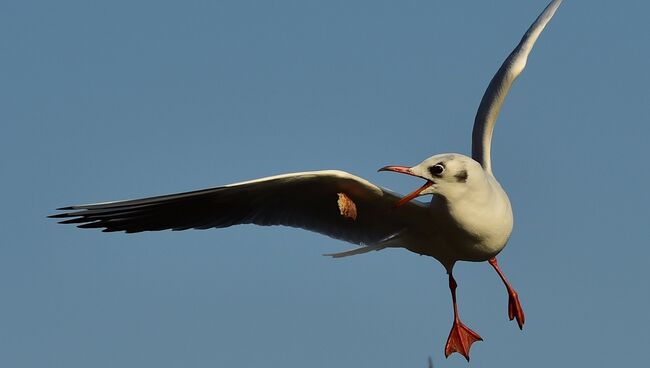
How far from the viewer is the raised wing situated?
1780cm

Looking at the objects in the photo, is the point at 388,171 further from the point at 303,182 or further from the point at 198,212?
the point at 198,212

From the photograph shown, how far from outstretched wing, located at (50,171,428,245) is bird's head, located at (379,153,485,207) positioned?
65 cm

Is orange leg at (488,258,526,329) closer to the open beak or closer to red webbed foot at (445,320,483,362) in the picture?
red webbed foot at (445,320,483,362)

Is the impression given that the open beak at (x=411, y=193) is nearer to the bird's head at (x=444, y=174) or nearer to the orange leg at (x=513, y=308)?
the bird's head at (x=444, y=174)

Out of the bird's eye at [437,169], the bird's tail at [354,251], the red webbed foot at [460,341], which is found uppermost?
the bird's eye at [437,169]

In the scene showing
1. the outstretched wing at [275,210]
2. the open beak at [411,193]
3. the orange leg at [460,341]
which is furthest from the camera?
the orange leg at [460,341]

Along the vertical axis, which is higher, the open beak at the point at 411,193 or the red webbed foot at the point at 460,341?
the open beak at the point at 411,193

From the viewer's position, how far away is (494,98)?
1839 centimetres

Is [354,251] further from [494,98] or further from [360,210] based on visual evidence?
[494,98]

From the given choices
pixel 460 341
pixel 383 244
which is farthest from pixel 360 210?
pixel 460 341

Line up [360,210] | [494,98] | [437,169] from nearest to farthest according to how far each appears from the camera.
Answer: [437,169] < [360,210] < [494,98]

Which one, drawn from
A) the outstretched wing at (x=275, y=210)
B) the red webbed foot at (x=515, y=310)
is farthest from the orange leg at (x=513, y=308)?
the outstretched wing at (x=275, y=210)

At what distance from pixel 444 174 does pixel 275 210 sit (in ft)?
7.30

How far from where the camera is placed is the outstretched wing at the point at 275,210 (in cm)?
1584
